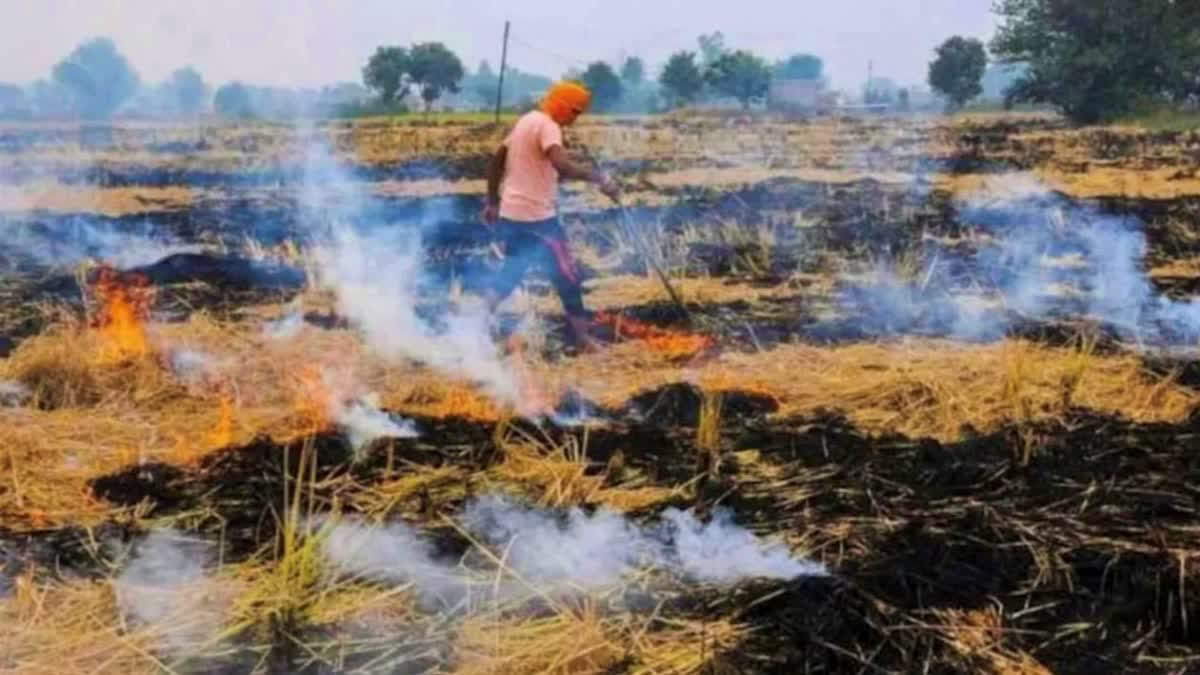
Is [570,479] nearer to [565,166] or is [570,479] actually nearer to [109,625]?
[109,625]

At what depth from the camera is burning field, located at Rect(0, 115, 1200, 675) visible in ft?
11.7

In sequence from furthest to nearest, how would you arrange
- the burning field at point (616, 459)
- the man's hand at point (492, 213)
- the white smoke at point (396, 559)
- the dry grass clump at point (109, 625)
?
the man's hand at point (492, 213), the white smoke at point (396, 559), the burning field at point (616, 459), the dry grass clump at point (109, 625)

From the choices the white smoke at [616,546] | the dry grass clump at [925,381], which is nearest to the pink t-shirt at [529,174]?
the dry grass clump at [925,381]

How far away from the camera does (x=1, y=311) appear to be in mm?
8594

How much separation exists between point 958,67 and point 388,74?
18.1 m

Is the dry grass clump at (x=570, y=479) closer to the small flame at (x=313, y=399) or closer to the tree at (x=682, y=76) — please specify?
the small flame at (x=313, y=399)

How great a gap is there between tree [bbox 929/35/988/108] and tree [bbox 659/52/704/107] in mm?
6187

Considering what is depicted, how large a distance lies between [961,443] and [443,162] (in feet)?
56.4

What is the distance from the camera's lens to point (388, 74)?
878 inches

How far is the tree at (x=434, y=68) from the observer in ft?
77.9

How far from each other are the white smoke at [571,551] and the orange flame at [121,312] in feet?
9.15

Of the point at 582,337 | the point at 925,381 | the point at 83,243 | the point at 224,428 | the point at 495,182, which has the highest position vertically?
the point at 495,182

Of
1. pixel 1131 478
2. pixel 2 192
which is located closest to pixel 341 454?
pixel 1131 478

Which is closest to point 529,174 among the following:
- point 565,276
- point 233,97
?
point 565,276
